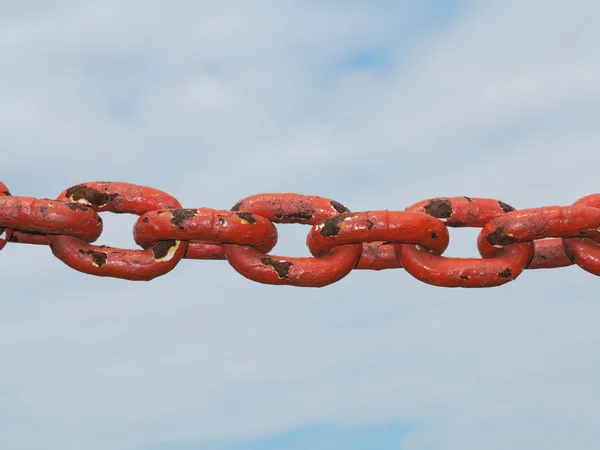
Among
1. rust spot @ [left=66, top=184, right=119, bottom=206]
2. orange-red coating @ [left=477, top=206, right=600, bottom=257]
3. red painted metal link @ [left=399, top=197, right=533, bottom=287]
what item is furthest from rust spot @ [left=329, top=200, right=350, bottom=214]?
rust spot @ [left=66, top=184, right=119, bottom=206]

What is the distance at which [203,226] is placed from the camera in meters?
3.82

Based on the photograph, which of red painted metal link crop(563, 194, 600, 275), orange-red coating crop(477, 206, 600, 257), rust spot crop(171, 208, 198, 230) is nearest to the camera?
rust spot crop(171, 208, 198, 230)

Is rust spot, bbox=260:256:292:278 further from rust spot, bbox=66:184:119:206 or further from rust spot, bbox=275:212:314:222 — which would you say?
rust spot, bbox=66:184:119:206

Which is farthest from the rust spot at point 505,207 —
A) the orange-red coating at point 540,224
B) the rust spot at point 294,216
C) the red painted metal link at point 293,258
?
the rust spot at point 294,216

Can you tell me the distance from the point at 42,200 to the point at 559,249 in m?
2.15

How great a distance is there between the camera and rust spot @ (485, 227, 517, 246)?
157 inches

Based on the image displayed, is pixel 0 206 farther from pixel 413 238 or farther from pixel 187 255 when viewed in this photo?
pixel 413 238

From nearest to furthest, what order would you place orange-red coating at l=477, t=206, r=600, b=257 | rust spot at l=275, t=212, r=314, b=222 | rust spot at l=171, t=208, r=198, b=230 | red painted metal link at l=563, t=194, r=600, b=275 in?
rust spot at l=171, t=208, r=198, b=230 < orange-red coating at l=477, t=206, r=600, b=257 < rust spot at l=275, t=212, r=314, b=222 < red painted metal link at l=563, t=194, r=600, b=275

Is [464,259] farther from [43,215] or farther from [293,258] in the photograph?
[43,215]

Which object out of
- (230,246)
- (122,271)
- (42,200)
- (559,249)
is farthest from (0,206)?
(559,249)

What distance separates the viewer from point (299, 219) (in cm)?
406

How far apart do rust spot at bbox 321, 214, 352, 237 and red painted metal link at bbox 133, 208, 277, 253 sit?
229mm

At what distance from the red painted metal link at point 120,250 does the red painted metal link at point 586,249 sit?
1617mm

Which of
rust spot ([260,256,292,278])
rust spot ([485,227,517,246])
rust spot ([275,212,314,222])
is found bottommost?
rust spot ([260,256,292,278])
